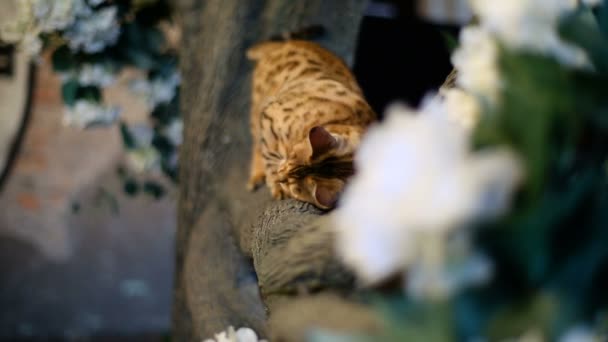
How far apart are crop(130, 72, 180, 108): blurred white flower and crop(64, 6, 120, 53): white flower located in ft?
0.84

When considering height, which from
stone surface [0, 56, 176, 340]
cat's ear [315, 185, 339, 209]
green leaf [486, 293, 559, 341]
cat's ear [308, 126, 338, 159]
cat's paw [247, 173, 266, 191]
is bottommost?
stone surface [0, 56, 176, 340]

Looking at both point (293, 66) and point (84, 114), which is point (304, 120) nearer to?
point (293, 66)

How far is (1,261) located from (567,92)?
287 cm

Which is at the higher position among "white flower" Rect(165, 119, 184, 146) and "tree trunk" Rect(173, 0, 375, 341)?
"tree trunk" Rect(173, 0, 375, 341)

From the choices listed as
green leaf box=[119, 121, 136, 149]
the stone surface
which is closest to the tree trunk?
green leaf box=[119, 121, 136, 149]

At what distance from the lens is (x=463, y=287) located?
0.38 meters

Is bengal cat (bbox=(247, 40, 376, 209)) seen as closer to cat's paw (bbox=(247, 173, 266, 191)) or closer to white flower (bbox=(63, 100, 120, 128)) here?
cat's paw (bbox=(247, 173, 266, 191))

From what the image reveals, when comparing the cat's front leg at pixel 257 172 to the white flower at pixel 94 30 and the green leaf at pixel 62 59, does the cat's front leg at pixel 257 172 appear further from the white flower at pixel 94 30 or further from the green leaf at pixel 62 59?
the green leaf at pixel 62 59

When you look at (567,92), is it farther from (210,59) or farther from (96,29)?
(96,29)

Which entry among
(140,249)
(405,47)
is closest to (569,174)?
(405,47)

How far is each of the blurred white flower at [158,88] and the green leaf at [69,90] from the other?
23 cm

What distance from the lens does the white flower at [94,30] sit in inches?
69.1

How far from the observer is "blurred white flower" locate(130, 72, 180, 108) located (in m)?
2.11

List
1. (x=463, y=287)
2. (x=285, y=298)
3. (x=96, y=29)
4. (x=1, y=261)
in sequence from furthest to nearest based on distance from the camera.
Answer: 1. (x=1, y=261)
2. (x=96, y=29)
3. (x=285, y=298)
4. (x=463, y=287)
